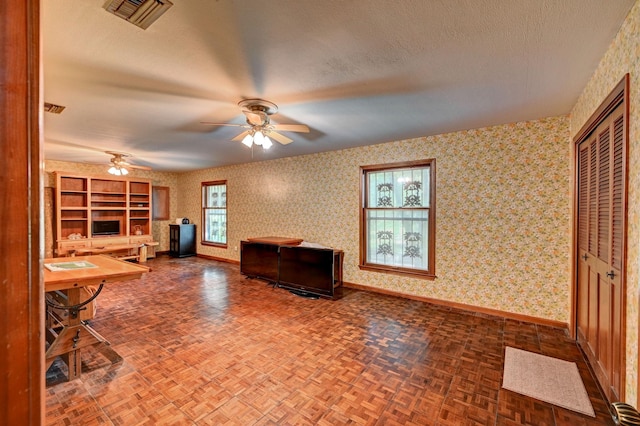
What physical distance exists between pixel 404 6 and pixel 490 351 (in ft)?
10.1

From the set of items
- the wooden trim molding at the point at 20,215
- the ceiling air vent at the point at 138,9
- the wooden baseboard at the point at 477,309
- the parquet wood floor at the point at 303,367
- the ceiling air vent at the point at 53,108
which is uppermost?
the ceiling air vent at the point at 138,9

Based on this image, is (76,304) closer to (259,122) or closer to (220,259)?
(259,122)

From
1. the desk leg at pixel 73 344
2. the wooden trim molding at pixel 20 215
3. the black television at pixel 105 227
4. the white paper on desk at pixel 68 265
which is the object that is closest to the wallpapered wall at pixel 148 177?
the black television at pixel 105 227

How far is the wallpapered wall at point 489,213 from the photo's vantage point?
338cm

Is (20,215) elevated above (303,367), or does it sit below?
above

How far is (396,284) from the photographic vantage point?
455 cm

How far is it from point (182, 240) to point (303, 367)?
6555mm

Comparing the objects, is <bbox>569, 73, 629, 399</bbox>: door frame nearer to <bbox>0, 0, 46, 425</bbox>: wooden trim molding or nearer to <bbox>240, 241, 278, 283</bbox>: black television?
<bbox>0, 0, 46, 425</bbox>: wooden trim molding

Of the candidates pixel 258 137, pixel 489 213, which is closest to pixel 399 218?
pixel 489 213

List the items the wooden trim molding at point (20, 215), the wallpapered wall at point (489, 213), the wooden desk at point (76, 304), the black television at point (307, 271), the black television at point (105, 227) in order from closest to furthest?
the wooden trim molding at point (20, 215) < the wooden desk at point (76, 304) < the wallpapered wall at point (489, 213) < the black television at point (307, 271) < the black television at point (105, 227)

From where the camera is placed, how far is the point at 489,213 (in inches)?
148

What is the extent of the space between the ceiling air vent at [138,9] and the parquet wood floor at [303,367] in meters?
2.52

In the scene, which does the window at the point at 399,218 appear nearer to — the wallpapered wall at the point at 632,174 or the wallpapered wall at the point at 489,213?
the wallpapered wall at the point at 489,213

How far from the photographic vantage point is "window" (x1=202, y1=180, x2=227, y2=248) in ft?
24.7
